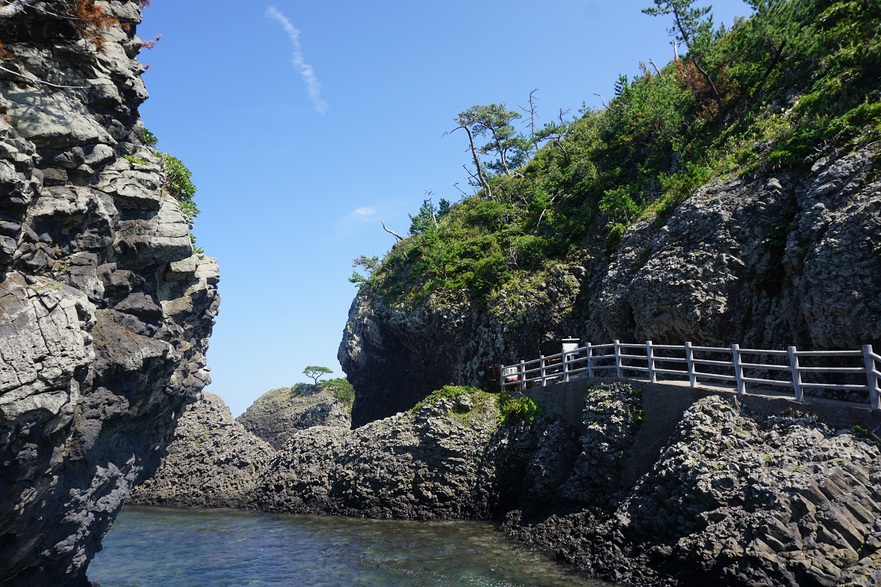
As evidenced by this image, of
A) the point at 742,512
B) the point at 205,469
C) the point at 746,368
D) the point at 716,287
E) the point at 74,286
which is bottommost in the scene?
the point at 205,469

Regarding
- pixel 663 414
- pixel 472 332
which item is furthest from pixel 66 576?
pixel 472 332

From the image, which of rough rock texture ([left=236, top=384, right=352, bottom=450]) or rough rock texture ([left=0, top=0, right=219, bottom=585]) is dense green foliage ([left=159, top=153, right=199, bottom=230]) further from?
rough rock texture ([left=236, top=384, right=352, bottom=450])

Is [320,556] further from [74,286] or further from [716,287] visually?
[716,287]

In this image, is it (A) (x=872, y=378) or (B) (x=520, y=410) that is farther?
(B) (x=520, y=410)

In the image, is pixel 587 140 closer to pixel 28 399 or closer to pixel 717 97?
pixel 717 97

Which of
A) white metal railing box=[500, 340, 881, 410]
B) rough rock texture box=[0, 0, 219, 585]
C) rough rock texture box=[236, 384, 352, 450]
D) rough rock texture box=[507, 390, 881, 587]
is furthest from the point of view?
rough rock texture box=[236, 384, 352, 450]

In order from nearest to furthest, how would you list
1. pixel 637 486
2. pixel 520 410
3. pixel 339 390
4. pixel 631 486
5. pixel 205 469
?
pixel 637 486 → pixel 631 486 → pixel 520 410 → pixel 205 469 → pixel 339 390

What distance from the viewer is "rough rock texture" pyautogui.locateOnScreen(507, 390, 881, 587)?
11.9 meters

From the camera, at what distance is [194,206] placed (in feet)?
86.9

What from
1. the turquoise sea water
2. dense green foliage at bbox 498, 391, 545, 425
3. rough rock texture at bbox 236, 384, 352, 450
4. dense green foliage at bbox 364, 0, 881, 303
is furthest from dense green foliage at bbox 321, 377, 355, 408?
dense green foliage at bbox 498, 391, 545, 425

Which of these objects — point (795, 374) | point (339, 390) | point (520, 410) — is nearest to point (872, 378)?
point (795, 374)

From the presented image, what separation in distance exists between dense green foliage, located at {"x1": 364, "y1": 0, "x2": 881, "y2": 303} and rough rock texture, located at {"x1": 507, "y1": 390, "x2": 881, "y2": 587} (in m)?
10.1

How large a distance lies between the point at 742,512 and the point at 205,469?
27.8 meters

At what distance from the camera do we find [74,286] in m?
14.6
